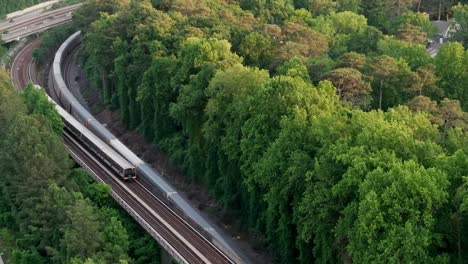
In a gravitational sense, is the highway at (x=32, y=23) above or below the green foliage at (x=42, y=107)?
below

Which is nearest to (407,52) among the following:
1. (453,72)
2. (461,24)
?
(453,72)

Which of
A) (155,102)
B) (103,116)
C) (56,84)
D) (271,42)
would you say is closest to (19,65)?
(56,84)

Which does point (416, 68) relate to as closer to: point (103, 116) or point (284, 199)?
point (284, 199)

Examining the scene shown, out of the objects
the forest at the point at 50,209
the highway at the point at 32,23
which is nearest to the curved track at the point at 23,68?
the highway at the point at 32,23

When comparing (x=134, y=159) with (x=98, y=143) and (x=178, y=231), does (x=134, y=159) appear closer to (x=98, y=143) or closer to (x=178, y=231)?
(x=98, y=143)

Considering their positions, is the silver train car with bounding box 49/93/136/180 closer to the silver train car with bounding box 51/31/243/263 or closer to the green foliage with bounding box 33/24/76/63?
the silver train car with bounding box 51/31/243/263

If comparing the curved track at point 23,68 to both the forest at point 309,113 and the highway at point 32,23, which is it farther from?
the forest at point 309,113
